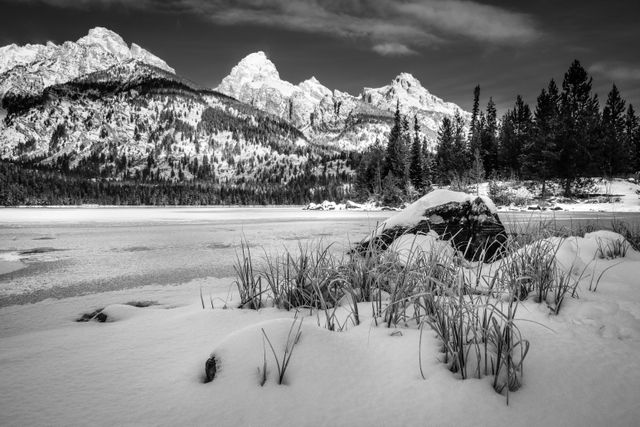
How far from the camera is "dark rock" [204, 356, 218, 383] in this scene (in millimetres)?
1510

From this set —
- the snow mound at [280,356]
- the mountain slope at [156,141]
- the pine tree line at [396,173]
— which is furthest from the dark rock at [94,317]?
the mountain slope at [156,141]

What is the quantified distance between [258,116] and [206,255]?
205018mm

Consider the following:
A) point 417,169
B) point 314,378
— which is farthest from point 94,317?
point 417,169

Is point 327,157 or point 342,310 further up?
point 327,157

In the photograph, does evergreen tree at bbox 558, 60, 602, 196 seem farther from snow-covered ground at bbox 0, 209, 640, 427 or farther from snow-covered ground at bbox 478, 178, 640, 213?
snow-covered ground at bbox 0, 209, 640, 427

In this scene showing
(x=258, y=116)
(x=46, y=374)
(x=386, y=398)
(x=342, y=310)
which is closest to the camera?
(x=386, y=398)

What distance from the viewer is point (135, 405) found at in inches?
50.4

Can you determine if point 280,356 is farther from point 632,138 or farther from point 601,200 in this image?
point 632,138

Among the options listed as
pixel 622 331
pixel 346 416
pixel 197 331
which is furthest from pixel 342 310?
pixel 622 331

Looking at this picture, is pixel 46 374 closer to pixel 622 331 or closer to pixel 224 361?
pixel 224 361

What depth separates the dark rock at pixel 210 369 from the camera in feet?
4.95

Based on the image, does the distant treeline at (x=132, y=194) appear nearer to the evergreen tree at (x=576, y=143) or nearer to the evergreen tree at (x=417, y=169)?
the evergreen tree at (x=417, y=169)

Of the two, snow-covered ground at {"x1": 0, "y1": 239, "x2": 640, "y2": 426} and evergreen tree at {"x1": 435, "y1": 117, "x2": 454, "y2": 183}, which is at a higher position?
evergreen tree at {"x1": 435, "y1": 117, "x2": 454, "y2": 183}

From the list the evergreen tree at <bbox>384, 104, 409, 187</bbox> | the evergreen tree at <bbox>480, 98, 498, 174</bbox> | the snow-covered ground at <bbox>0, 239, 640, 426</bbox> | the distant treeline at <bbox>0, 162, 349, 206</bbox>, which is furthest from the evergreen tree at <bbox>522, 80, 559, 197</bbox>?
the distant treeline at <bbox>0, 162, 349, 206</bbox>
